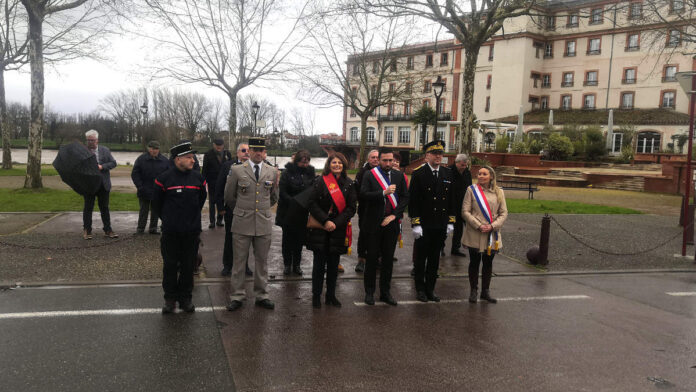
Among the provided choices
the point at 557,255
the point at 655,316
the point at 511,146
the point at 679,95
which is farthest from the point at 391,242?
the point at 679,95

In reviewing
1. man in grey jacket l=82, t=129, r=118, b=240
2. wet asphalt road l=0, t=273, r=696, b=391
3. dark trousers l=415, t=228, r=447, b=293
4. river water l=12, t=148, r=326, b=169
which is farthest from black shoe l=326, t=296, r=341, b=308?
river water l=12, t=148, r=326, b=169

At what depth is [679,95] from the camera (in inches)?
2051

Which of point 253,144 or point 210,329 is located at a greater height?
point 253,144

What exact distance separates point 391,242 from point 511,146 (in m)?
31.8

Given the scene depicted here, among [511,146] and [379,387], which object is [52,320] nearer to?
[379,387]

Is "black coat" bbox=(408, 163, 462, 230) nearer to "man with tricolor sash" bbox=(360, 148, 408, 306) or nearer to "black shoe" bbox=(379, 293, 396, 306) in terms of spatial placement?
"man with tricolor sash" bbox=(360, 148, 408, 306)

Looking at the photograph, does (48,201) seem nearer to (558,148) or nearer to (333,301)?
(333,301)

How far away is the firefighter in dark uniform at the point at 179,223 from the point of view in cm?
566

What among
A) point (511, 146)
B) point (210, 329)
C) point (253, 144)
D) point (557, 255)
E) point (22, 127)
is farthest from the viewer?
point (22, 127)

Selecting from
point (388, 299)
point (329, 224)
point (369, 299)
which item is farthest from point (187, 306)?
point (388, 299)

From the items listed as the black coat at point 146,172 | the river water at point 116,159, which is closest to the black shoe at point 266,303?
the black coat at point 146,172

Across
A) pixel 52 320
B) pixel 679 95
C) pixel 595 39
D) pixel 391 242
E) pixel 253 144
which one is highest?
pixel 595 39

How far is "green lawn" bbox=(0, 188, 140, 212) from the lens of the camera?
13.0 m

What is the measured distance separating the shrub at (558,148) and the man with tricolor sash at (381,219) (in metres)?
31.7
